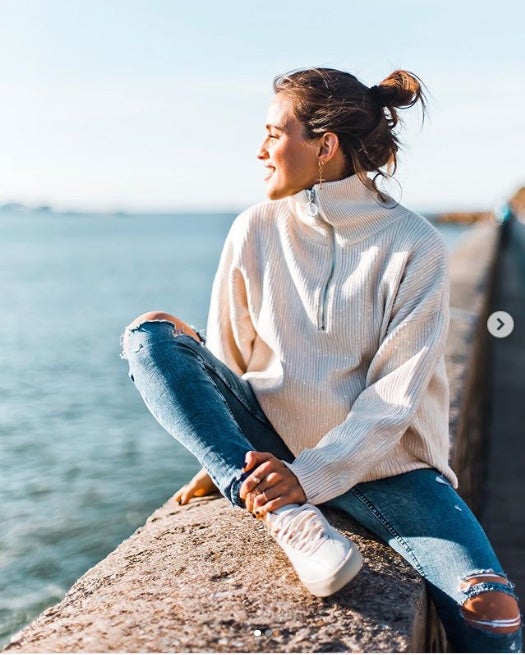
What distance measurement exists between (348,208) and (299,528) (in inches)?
46.1

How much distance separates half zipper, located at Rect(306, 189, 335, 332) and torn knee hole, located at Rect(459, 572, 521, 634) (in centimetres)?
99

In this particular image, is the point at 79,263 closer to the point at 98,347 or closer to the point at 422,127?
the point at 98,347

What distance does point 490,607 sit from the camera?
2.52m

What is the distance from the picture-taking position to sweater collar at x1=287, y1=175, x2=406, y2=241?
3.11 meters

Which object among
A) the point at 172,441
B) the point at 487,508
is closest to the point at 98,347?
the point at 172,441

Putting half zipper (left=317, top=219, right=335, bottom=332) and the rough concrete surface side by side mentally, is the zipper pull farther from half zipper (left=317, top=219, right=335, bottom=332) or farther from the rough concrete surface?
the rough concrete surface

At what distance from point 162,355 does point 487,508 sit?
11.9 ft

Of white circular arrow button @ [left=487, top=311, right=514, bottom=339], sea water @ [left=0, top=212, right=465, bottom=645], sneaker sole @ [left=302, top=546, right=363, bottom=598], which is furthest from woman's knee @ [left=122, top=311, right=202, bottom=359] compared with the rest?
white circular arrow button @ [left=487, top=311, right=514, bottom=339]

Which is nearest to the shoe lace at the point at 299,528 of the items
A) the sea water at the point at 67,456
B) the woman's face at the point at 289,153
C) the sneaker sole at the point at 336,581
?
the sneaker sole at the point at 336,581

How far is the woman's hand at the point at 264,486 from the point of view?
2.57 meters

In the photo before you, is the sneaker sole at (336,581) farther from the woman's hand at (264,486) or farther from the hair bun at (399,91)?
the hair bun at (399,91)

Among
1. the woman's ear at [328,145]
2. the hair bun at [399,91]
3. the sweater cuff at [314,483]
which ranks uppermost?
the hair bun at [399,91]

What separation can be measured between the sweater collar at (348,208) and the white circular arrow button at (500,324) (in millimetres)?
8677

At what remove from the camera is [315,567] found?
2320 millimetres
